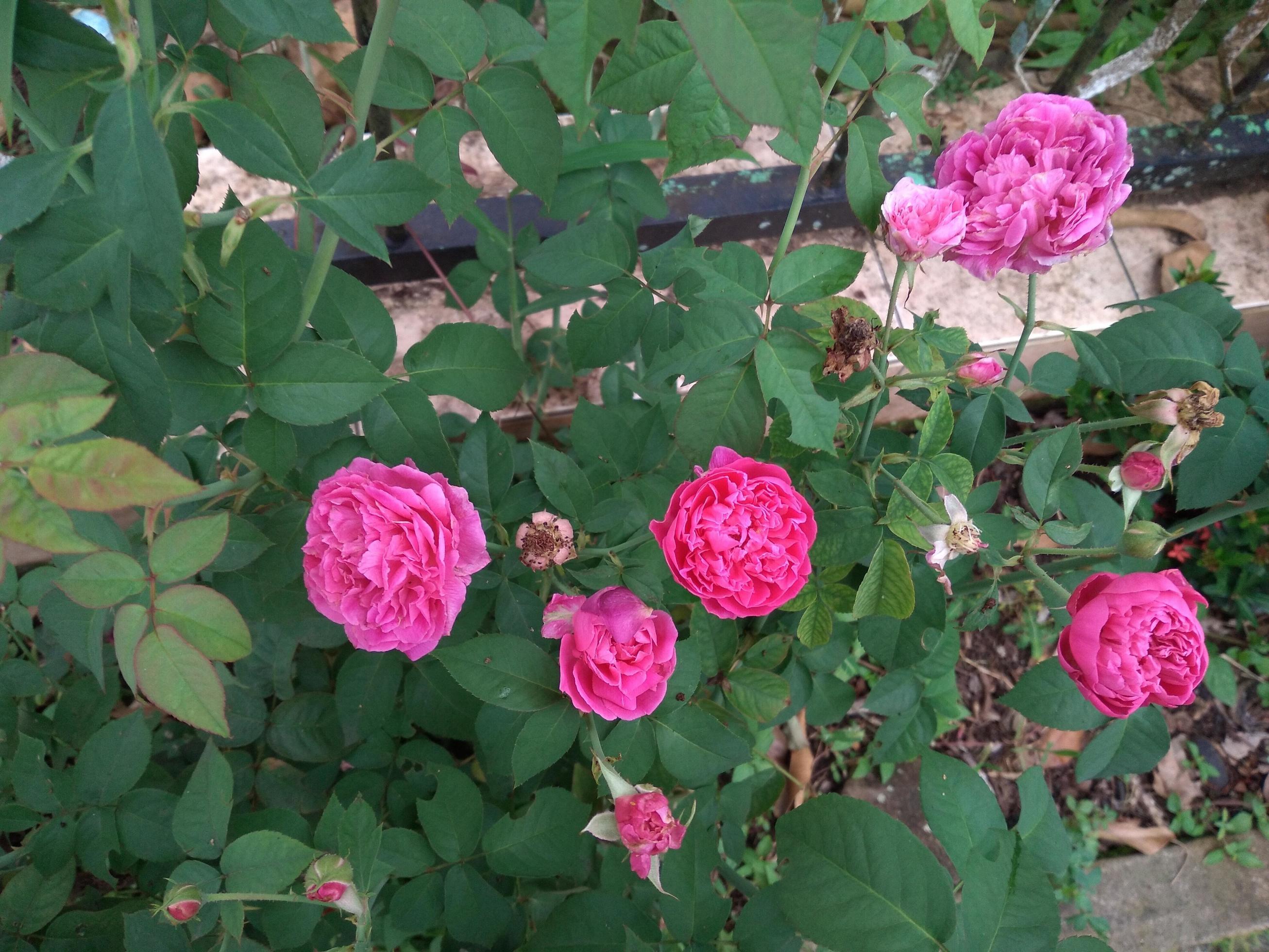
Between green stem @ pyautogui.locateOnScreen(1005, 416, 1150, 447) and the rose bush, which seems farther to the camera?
green stem @ pyautogui.locateOnScreen(1005, 416, 1150, 447)

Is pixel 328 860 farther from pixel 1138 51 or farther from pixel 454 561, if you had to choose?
pixel 1138 51

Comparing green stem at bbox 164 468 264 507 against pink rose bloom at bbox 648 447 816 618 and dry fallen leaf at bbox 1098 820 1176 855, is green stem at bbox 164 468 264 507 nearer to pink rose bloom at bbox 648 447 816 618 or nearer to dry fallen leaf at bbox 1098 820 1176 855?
pink rose bloom at bbox 648 447 816 618

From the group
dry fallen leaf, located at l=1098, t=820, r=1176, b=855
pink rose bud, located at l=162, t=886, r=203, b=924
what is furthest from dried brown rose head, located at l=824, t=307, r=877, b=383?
dry fallen leaf, located at l=1098, t=820, r=1176, b=855

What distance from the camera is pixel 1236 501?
959mm

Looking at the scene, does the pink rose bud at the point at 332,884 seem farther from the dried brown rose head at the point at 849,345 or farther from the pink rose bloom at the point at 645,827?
the dried brown rose head at the point at 849,345

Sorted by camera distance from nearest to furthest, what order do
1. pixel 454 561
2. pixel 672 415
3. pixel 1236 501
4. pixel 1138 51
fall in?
pixel 454 561 < pixel 1236 501 < pixel 672 415 < pixel 1138 51

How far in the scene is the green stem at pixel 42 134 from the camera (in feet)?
1.88

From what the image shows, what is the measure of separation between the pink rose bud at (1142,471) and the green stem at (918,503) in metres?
0.20

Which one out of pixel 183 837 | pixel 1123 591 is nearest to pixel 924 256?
pixel 1123 591

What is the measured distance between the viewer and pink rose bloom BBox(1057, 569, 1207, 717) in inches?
28.2

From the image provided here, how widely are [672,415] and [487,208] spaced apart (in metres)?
0.84

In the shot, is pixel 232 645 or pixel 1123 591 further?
pixel 1123 591

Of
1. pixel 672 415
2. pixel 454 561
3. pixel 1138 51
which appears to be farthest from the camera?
pixel 1138 51

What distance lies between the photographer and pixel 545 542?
Result: 2.52 feet
